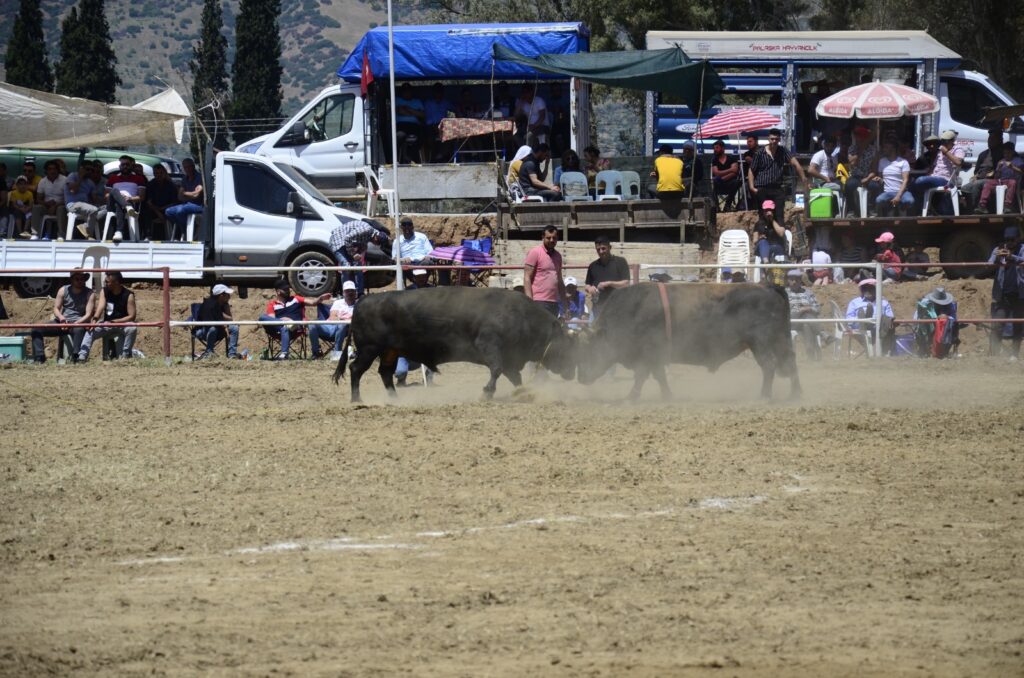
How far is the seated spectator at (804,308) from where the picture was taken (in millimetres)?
18031

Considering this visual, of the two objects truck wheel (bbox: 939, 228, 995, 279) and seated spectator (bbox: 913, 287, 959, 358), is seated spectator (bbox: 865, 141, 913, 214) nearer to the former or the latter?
truck wheel (bbox: 939, 228, 995, 279)

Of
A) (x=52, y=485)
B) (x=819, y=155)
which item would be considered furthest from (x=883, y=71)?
(x=52, y=485)

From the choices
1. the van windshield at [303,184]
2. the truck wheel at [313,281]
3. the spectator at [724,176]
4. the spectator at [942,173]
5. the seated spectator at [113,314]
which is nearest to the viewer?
the seated spectator at [113,314]

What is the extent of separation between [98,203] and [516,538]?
15565mm

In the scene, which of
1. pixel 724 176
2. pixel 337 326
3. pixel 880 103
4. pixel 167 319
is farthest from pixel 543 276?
pixel 880 103

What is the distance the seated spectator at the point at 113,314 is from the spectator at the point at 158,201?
3966 mm

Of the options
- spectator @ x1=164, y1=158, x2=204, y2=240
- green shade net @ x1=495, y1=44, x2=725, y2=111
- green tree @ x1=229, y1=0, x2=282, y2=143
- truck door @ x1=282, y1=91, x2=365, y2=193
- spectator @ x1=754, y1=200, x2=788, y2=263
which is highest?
green tree @ x1=229, y1=0, x2=282, y2=143

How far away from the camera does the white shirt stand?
21.7m

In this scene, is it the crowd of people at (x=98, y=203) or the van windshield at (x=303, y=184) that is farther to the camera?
the crowd of people at (x=98, y=203)

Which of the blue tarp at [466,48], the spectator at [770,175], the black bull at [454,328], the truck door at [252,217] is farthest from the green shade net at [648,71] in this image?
the black bull at [454,328]

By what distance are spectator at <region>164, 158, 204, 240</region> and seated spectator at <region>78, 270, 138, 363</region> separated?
365cm

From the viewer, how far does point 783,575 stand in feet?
24.7

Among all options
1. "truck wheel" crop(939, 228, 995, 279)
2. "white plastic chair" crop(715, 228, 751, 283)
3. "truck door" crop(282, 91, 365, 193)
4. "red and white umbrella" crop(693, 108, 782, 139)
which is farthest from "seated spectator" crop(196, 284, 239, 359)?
"truck wheel" crop(939, 228, 995, 279)

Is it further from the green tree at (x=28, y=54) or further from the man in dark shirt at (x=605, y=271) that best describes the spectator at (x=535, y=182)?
the green tree at (x=28, y=54)
